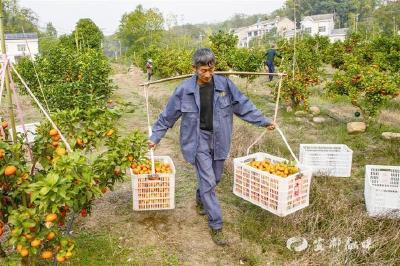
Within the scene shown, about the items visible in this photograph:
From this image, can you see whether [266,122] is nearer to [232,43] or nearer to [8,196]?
[8,196]

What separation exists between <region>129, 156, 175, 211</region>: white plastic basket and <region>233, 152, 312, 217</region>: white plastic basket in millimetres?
780

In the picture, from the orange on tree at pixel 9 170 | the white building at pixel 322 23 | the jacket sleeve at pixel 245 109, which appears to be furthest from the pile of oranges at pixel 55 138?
the white building at pixel 322 23

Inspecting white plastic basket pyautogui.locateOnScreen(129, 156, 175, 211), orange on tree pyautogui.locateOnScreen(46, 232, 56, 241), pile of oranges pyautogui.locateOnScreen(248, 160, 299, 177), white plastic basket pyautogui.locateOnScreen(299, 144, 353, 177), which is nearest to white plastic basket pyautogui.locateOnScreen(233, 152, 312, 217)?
pile of oranges pyautogui.locateOnScreen(248, 160, 299, 177)

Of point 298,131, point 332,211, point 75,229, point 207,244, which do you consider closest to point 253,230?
point 207,244

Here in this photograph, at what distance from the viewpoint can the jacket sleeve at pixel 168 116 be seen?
13.0ft

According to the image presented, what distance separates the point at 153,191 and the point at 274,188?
1246 mm

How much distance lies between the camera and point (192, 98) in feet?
12.8

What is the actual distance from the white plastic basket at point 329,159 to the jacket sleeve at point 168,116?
7.68 feet

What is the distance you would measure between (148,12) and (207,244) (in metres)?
41.6

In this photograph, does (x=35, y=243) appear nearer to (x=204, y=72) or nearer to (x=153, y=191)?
(x=153, y=191)

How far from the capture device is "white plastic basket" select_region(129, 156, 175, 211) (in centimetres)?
407

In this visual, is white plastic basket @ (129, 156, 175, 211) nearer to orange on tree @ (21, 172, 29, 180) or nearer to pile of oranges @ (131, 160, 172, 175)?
pile of oranges @ (131, 160, 172, 175)

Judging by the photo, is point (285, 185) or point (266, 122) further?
point (266, 122)

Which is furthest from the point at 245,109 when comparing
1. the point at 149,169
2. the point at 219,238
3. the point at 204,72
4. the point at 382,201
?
the point at 382,201
